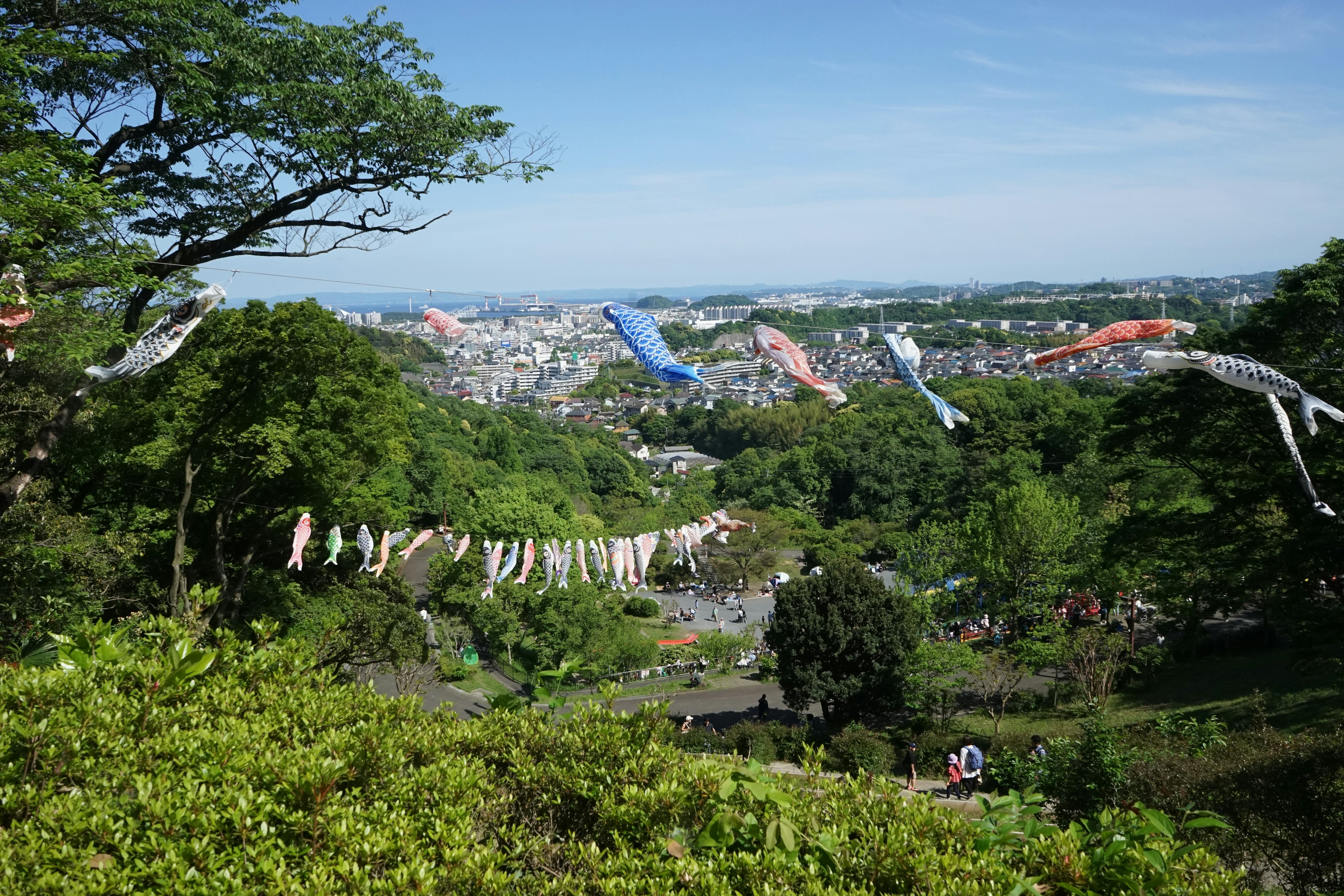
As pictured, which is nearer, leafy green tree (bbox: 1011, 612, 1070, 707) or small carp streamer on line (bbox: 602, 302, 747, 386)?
small carp streamer on line (bbox: 602, 302, 747, 386)

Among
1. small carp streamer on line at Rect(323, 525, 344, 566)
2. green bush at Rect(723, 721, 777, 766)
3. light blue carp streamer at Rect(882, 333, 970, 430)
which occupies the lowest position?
green bush at Rect(723, 721, 777, 766)

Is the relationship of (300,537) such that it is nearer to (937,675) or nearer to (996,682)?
(937,675)

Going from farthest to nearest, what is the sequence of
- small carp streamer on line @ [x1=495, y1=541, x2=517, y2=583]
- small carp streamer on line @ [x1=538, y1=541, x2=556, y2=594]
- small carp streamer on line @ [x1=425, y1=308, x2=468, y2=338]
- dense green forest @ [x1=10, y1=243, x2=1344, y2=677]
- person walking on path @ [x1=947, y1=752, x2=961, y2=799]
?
small carp streamer on line @ [x1=495, y1=541, x2=517, y2=583]
small carp streamer on line @ [x1=538, y1=541, x2=556, y2=594]
small carp streamer on line @ [x1=425, y1=308, x2=468, y2=338]
person walking on path @ [x1=947, y1=752, x2=961, y2=799]
dense green forest @ [x1=10, y1=243, x2=1344, y2=677]

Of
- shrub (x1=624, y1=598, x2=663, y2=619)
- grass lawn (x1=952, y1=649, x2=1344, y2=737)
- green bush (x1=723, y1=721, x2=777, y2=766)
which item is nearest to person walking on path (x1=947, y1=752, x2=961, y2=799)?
grass lawn (x1=952, y1=649, x2=1344, y2=737)

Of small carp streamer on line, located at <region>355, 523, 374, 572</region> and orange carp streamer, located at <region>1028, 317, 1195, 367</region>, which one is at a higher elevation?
orange carp streamer, located at <region>1028, 317, 1195, 367</region>

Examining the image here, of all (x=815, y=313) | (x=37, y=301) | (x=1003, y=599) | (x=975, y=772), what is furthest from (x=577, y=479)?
(x=815, y=313)

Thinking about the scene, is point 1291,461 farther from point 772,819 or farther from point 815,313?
point 815,313

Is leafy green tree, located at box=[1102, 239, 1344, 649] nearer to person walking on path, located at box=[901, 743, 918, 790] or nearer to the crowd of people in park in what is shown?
person walking on path, located at box=[901, 743, 918, 790]

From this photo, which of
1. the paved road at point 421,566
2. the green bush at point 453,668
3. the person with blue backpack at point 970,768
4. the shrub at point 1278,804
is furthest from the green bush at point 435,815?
the paved road at point 421,566

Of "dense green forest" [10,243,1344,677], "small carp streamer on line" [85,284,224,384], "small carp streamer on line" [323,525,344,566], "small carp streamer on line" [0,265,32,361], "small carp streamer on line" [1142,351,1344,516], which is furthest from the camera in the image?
"small carp streamer on line" [323,525,344,566]
